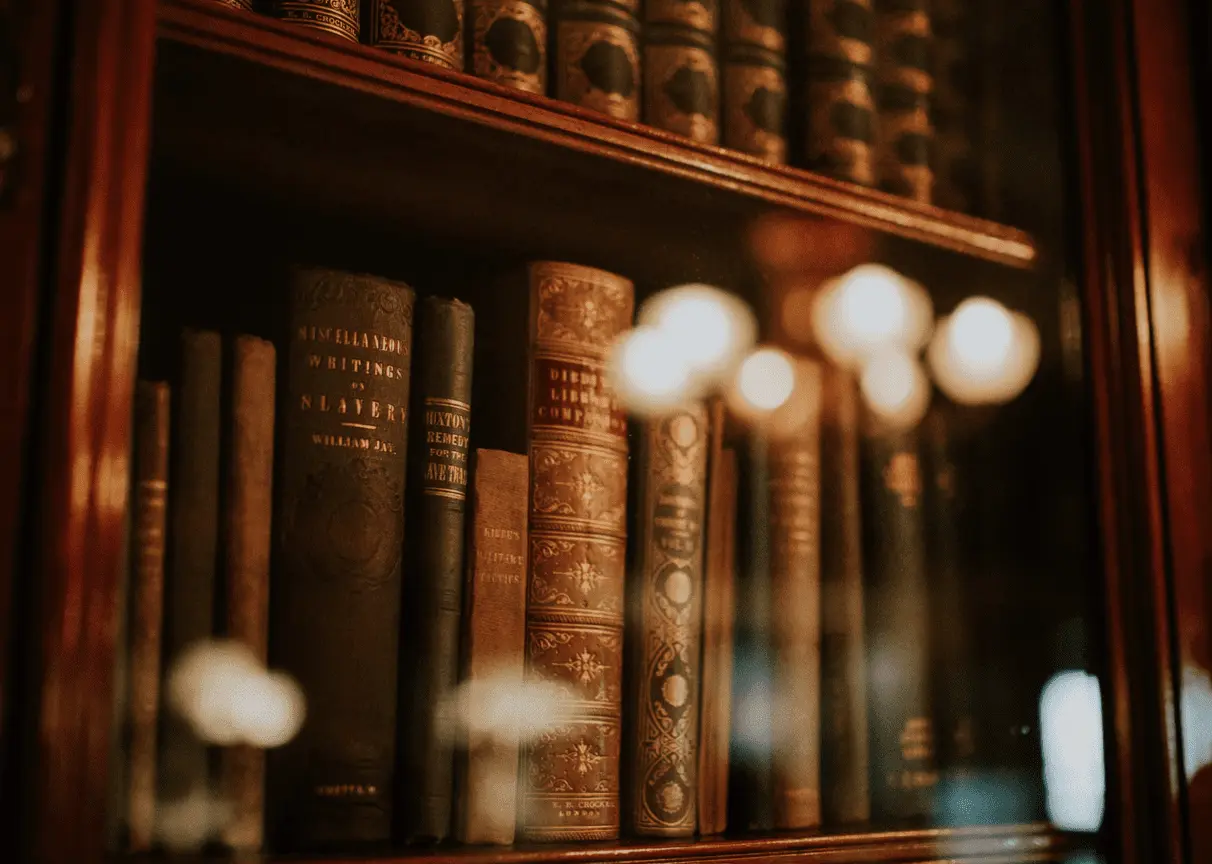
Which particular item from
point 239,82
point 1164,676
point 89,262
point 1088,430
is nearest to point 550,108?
point 239,82


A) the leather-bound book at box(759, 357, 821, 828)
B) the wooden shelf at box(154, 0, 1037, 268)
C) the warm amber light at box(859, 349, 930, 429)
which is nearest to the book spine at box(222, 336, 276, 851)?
the wooden shelf at box(154, 0, 1037, 268)

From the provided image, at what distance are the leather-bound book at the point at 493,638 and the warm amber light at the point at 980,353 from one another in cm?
35

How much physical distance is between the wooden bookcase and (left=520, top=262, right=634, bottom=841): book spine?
3 cm

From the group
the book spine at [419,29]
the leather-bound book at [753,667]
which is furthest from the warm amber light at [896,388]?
the book spine at [419,29]

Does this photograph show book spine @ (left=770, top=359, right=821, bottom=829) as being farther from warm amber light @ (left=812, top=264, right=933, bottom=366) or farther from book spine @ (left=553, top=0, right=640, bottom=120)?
book spine @ (left=553, top=0, right=640, bottom=120)

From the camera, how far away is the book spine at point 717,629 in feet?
2.40

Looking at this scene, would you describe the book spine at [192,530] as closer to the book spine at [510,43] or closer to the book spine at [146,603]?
the book spine at [146,603]

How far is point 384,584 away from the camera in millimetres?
636

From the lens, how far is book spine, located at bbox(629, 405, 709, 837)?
72 centimetres

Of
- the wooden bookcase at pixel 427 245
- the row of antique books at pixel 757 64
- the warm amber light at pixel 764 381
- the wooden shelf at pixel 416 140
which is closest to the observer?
the wooden bookcase at pixel 427 245

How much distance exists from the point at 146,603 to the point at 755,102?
49 cm

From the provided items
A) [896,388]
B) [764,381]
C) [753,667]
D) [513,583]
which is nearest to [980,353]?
[896,388]

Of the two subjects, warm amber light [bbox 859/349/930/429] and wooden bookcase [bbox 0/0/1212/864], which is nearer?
wooden bookcase [bbox 0/0/1212/864]

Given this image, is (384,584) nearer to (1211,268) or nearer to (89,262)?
(89,262)
